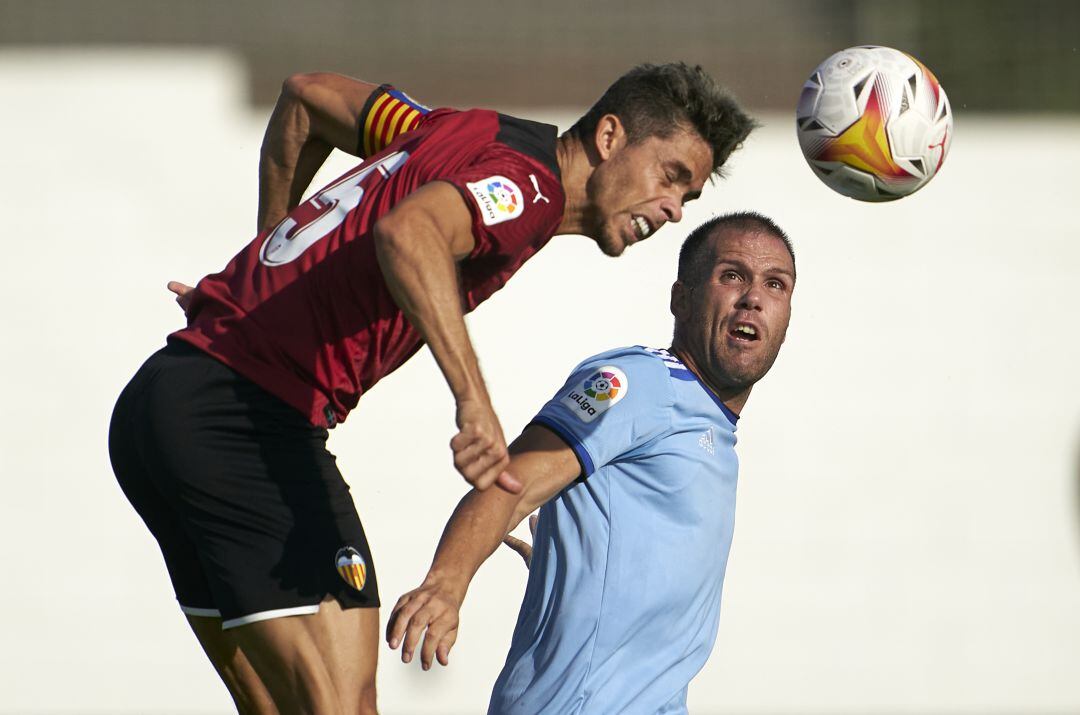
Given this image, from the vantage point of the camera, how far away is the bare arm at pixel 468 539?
286 centimetres

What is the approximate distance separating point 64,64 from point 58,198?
0.80m

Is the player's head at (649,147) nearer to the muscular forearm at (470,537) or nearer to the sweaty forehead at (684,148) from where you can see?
the sweaty forehead at (684,148)

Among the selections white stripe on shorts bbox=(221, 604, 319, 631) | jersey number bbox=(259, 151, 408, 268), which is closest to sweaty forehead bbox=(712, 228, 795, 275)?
jersey number bbox=(259, 151, 408, 268)

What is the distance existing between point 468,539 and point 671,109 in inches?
47.2

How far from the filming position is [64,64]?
8.20 meters

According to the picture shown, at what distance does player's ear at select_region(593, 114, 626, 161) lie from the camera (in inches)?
135

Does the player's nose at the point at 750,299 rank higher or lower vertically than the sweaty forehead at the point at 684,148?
lower

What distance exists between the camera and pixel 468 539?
Answer: 3.12 meters

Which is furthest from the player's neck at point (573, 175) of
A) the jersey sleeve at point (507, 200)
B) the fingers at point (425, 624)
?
the fingers at point (425, 624)

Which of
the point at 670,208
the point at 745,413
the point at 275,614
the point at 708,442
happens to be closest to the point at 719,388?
the point at 708,442

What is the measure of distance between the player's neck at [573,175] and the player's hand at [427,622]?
0.99m

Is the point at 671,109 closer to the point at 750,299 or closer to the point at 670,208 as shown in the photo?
the point at 670,208

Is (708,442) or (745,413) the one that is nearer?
(708,442)

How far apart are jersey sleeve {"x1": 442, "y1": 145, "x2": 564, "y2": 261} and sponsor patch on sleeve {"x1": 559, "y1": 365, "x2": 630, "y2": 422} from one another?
0.50m
